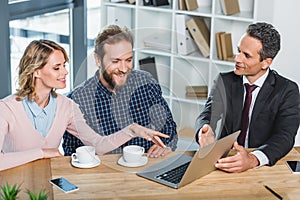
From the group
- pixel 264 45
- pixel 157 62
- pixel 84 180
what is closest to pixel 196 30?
pixel 264 45

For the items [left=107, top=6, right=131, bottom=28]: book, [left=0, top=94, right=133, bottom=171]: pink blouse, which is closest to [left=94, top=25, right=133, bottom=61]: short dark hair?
[left=0, top=94, right=133, bottom=171]: pink blouse

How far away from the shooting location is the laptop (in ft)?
7.81

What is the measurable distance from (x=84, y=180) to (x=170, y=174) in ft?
1.07

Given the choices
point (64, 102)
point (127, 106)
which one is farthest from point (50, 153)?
point (127, 106)

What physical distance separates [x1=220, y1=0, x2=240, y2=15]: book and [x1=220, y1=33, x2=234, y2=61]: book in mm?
148

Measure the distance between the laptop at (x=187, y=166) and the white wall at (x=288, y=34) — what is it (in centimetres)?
180

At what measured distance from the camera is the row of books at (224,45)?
13.9 ft

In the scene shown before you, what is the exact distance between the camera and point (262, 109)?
2979mm

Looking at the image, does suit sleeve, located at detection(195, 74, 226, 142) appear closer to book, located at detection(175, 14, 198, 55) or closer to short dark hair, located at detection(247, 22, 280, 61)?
short dark hair, located at detection(247, 22, 280, 61)

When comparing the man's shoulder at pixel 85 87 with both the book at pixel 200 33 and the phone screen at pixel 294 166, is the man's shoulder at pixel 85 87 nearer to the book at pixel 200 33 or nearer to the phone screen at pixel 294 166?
the phone screen at pixel 294 166

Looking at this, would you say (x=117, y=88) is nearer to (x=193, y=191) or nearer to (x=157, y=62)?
(x=157, y=62)

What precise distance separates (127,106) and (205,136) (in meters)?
0.34

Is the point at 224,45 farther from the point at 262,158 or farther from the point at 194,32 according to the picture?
the point at 262,158

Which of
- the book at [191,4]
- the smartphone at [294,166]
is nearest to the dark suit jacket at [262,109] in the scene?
the smartphone at [294,166]
